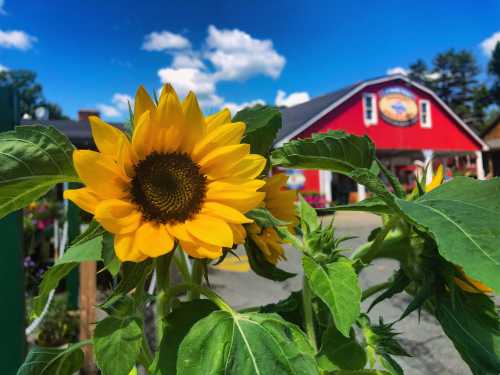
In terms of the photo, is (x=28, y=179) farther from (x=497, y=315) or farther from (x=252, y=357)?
(x=497, y=315)

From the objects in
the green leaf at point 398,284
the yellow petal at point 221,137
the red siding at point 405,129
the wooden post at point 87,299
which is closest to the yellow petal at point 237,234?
the yellow petal at point 221,137

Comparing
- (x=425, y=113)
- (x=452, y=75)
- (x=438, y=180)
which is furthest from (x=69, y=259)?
(x=452, y=75)

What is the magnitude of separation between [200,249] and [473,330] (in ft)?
1.12

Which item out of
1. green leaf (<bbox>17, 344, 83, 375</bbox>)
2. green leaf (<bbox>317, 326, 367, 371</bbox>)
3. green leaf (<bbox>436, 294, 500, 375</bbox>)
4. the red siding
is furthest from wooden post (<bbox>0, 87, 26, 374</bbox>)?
the red siding

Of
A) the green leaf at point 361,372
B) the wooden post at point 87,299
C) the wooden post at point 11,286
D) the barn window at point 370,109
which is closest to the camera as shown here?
the green leaf at point 361,372

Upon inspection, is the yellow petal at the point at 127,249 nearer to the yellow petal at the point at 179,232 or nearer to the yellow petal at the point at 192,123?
the yellow petal at the point at 179,232

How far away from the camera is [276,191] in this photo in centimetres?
68

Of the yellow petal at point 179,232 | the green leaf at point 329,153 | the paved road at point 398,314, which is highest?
the green leaf at point 329,153

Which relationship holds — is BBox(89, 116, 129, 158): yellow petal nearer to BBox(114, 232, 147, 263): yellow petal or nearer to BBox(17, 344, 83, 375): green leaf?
BBox(114, 232, 147, 263): yellow petal

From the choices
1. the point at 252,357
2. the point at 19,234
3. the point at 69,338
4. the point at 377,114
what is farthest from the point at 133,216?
the point at 377,114

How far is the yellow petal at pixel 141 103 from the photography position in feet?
1.67

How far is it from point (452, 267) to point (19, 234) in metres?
1.11

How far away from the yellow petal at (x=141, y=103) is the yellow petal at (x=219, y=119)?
0.25 feet

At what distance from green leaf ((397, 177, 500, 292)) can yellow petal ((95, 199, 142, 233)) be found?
29 cm
